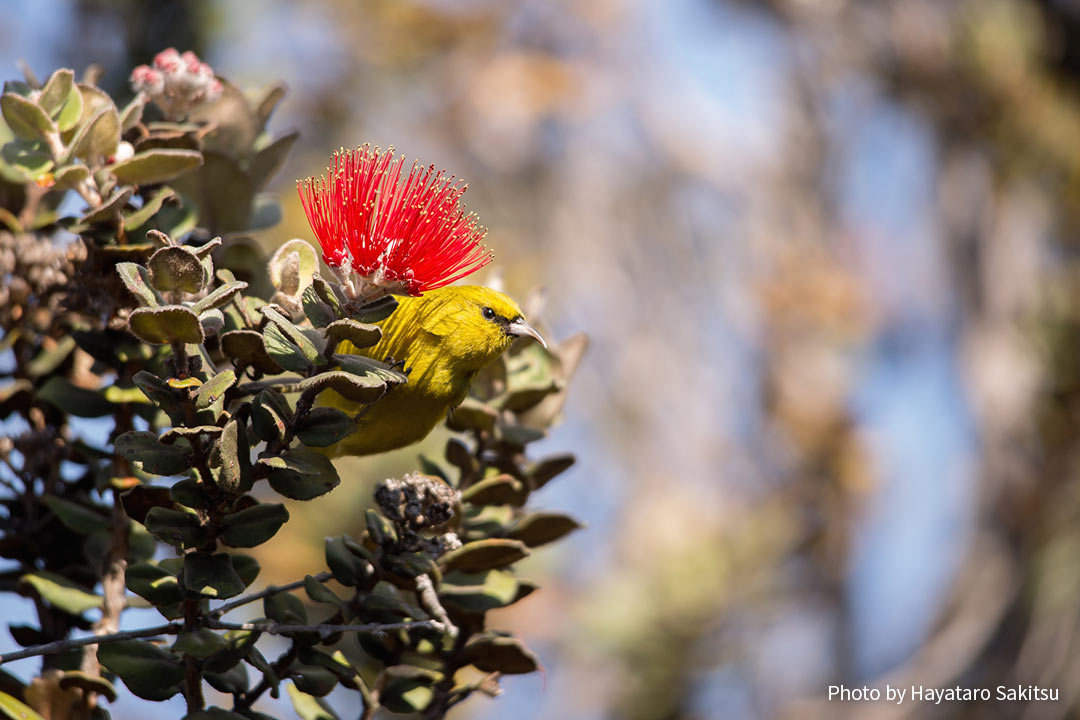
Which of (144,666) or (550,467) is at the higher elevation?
(550,467)

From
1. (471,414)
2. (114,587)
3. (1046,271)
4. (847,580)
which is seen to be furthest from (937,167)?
(114,587)

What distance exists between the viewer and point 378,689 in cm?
115

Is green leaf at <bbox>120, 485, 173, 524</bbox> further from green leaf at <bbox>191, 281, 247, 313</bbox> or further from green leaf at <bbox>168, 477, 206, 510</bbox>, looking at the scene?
green leaf at <bbox>191, 281, 247, 313</bbox>

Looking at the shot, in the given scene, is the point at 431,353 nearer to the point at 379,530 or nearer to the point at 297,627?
the point at 379,530

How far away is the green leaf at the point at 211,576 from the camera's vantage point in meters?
0.91

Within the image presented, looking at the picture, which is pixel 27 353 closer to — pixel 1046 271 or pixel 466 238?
pixel 466 238

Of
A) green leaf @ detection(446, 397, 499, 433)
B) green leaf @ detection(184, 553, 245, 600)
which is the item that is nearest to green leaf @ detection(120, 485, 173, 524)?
green leaf @ detection(184, 553, 245, 600)

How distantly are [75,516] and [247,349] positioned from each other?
390 mm

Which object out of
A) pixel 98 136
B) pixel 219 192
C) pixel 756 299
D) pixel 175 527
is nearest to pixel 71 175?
pixel 98 136

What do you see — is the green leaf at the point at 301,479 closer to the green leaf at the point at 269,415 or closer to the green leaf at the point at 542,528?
the green leaf at the point at 269,415

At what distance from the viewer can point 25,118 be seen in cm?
114

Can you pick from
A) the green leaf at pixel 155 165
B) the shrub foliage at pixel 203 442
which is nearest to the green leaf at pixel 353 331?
the shrub foliage at pixel 203 442

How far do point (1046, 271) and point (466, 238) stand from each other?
17.4ft

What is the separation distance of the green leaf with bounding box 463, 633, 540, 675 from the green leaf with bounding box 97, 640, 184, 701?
36 centimetres
